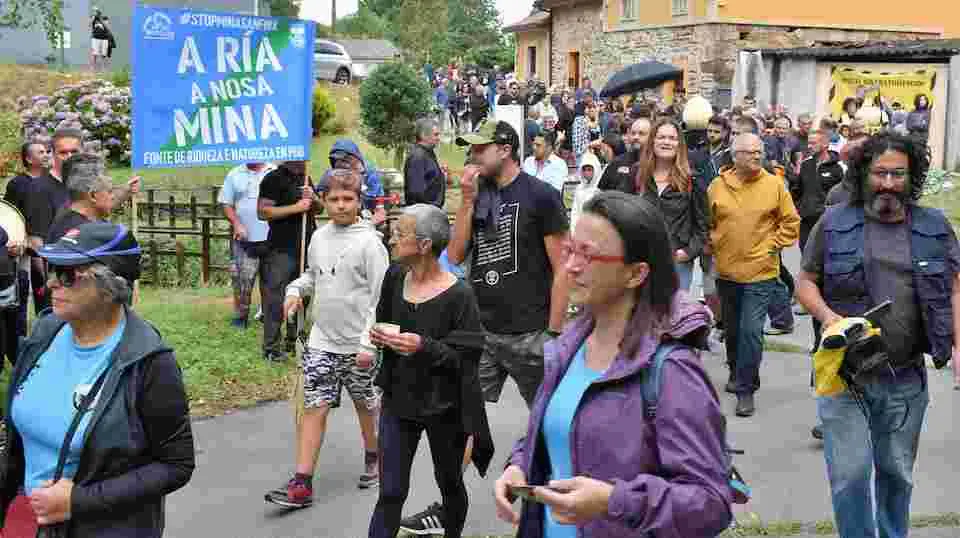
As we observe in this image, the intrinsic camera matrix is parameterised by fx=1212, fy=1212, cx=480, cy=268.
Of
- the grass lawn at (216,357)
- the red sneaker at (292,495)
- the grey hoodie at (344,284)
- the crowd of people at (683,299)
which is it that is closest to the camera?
the crowd of people at (683,299)

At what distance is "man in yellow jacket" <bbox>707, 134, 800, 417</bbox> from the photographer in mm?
8102

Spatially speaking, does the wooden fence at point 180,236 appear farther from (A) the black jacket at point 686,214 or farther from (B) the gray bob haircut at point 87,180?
(A) the black jacket at point 686,214

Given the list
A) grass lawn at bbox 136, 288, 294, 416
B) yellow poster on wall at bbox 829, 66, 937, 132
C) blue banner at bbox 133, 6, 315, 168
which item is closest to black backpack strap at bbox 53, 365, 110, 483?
blue banner at bbox 133, 6, 315, 168

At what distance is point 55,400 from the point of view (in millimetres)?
3475

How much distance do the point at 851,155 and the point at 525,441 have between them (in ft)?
8.78

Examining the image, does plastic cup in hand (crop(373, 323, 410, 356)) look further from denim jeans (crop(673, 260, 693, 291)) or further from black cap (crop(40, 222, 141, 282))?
denim jeans (crop(673, 260, 693, 291))

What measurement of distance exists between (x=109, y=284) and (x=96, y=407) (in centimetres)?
38

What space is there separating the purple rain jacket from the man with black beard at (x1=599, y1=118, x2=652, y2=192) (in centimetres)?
541

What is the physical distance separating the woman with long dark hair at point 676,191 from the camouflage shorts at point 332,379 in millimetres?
2587

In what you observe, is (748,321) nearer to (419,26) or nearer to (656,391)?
(656,391)

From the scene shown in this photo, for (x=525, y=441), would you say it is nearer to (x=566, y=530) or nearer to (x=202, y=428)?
(x=566, y=530)

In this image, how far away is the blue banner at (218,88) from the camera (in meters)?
8.01

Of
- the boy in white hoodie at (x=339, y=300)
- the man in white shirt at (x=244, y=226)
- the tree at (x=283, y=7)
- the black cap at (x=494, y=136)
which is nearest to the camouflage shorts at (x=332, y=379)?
the boy in white hoodie at (x=339, y=300)

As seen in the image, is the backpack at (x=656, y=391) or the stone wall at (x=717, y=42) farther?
the stone wall at (x=717, y=42)
